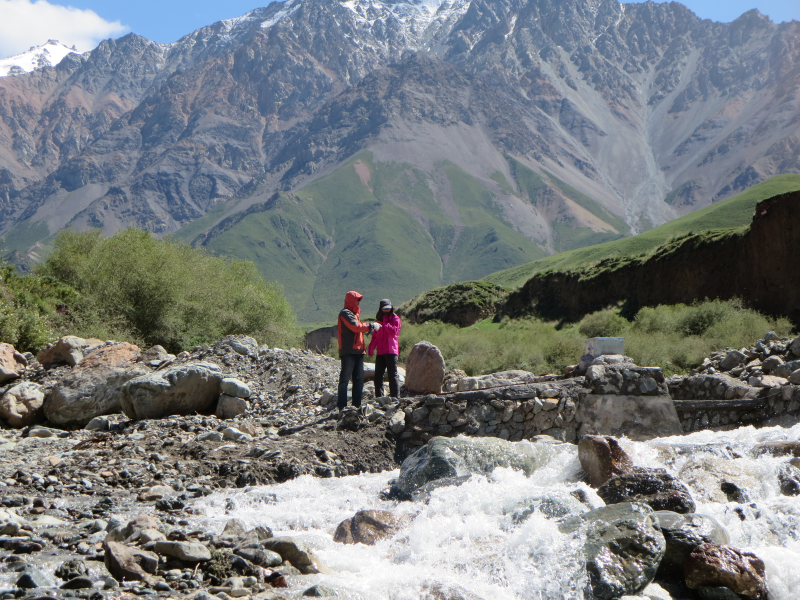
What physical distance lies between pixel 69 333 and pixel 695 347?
2228cm

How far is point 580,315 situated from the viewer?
42.5 m

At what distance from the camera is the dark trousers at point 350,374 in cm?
1295

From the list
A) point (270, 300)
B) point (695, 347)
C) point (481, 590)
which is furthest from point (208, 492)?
point (270, 300)

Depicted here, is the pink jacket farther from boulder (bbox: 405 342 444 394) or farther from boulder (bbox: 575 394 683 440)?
boulder (bbox: 575 394 683 440)

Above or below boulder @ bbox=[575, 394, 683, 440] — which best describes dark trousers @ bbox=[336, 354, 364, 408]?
above

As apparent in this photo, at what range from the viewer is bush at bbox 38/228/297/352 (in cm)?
2445

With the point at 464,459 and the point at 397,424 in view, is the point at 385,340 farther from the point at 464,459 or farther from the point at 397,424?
the point at 464,459

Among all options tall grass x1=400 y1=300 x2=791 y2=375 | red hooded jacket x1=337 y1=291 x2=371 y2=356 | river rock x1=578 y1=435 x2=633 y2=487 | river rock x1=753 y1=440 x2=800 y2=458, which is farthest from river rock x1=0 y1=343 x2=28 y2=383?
tall grass x1=400 y1=300 x2=791 y2=375

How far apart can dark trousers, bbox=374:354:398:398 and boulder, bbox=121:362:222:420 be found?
3.58 meters

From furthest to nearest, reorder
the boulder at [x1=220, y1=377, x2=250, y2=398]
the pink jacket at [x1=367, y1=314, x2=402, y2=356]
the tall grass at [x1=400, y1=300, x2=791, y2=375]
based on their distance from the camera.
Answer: the tall grass at [x1=400, y1=300, x2=791, y2=375], the boulder at [x1=220, y1=377, x2=250, y2=398], the pink jacket at [x1=367, y1=314, x2=402, y2=356]

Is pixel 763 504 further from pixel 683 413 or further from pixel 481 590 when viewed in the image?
pixel 683 413

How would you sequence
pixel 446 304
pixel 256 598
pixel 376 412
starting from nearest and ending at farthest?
pixel 256 598 < pixel 376 412 < pixel 446 304

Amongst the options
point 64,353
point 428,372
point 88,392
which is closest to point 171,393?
point 88,392

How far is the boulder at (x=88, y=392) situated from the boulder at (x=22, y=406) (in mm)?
245
